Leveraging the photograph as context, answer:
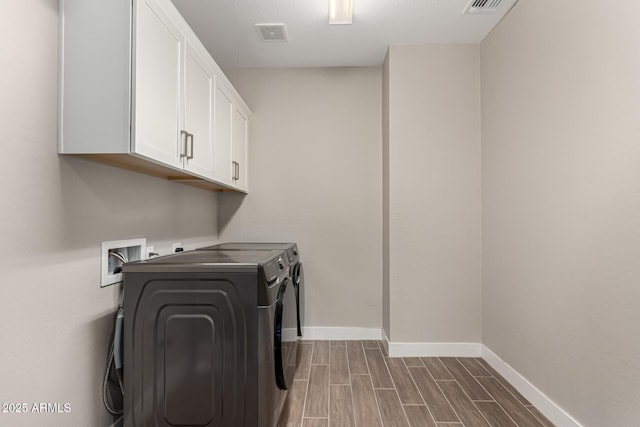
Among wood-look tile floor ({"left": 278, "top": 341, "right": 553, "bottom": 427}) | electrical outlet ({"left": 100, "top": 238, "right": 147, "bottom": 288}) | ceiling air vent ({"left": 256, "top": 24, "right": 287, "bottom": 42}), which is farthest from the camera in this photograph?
ceiling air vent ({"left": 256, "top": 24, "right": 287, "bottom": 42})

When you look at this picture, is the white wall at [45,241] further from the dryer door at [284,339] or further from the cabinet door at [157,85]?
the dryer door at [284,339]

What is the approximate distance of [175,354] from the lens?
145 cm

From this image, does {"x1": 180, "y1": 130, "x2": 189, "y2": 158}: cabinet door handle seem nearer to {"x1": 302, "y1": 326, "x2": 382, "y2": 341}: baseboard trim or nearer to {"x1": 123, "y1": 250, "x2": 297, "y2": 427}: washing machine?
{"x1": 123, "y1": 250, "x2": 297, "y2": 427}: washing machine

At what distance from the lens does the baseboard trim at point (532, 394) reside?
1.74m

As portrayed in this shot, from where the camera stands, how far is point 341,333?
3127mm

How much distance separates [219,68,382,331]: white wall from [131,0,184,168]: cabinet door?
1572mm

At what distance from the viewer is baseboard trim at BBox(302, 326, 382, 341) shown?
10.2 ft

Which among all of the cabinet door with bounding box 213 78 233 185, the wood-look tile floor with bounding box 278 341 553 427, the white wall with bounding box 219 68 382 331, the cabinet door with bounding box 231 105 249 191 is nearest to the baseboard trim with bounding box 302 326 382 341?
the white wall with bounding box 219 68 382 331

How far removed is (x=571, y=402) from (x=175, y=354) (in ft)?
6.37

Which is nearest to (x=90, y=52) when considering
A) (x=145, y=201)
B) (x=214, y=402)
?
(x=145, y=201)

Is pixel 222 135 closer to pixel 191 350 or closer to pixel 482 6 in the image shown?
pixel 191 350

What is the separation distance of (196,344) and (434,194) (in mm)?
2130

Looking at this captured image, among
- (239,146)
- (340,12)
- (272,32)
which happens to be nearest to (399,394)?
(239,146)

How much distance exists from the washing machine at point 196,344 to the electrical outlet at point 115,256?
16 centimetres
